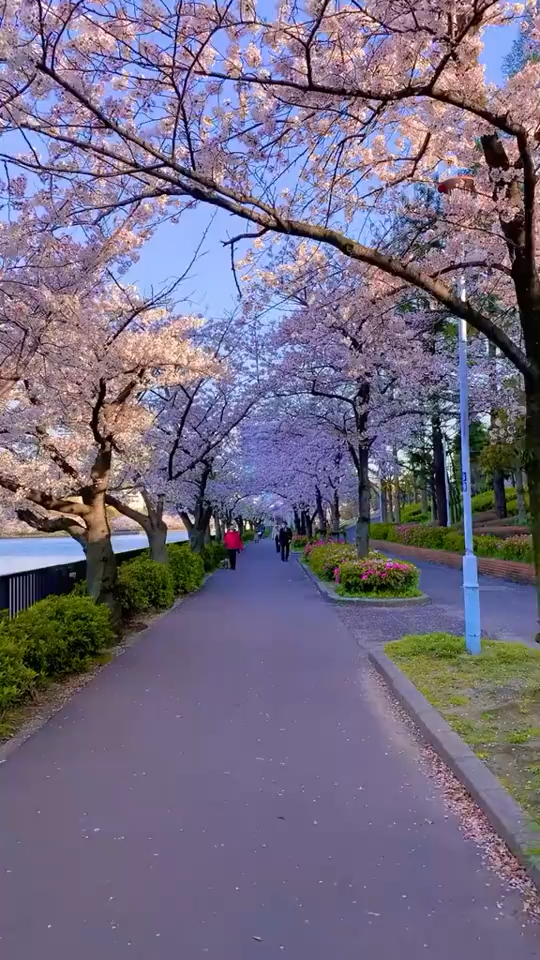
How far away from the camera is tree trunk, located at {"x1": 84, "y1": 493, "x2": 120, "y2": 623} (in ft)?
37.2

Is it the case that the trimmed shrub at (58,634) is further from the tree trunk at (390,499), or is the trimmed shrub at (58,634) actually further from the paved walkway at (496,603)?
the tree trunk at (390,499)

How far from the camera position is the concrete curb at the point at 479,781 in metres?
3.70

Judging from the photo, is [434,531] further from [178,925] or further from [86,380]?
[178,925]

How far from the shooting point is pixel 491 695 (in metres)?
6.82

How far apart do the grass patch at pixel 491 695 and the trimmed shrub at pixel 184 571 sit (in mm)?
10120

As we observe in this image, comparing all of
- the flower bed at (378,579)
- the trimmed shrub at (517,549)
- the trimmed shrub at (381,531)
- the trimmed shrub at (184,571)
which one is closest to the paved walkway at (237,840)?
the flower bed at (378,579)

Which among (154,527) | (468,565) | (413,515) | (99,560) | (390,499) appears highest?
(390,499)

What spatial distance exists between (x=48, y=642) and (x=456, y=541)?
2318 centimetres

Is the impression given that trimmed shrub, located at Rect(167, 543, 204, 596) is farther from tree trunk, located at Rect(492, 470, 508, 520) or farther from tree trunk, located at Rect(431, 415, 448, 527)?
tree trunk, located at Rect(492, 470, 508, 520)

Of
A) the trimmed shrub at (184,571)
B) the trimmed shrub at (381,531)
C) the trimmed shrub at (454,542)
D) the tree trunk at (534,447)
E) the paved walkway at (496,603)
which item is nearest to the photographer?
the tree trunk at (534,447)

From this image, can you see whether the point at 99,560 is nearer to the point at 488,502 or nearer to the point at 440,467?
the point at 440,467

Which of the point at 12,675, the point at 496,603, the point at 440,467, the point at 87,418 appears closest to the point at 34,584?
the point at 87,418

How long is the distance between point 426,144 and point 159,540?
13.5 meters

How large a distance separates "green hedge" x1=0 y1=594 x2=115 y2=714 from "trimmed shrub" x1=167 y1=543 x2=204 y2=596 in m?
9.15
